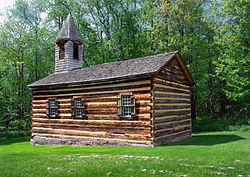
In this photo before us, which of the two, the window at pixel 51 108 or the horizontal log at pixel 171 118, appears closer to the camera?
the horizontal log at pixel 171 118

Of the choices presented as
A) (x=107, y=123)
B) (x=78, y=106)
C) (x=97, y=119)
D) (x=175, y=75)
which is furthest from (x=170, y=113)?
(x=78, y=106)

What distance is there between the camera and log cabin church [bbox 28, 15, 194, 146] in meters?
13.7

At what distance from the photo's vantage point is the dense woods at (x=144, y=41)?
24922 millimetres

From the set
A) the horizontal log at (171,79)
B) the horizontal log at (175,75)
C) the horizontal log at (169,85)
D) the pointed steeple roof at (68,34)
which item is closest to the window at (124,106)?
the horizontal log at (169,85)

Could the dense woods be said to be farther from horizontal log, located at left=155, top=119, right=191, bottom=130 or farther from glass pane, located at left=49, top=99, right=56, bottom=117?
glass pane, located at left=49, top=99, right=56, bottom=117

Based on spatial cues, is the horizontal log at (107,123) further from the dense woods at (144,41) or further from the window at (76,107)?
the dense woods at (144,41)

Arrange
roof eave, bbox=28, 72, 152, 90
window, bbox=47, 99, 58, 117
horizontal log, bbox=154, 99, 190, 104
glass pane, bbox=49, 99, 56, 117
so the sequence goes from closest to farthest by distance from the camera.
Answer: roof eave, bbox=28, 72, 152, 90
horizontal log, bbox=154, 99, 190, 104
window, bbox=47, 99, 58, 117
glass pane, bbox=49, 99, 56, 117

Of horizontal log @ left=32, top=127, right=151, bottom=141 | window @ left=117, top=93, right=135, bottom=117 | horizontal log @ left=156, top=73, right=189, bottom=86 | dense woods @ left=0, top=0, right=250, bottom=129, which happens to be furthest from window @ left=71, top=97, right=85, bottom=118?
dense woods @ left=0, top=0, right=250, bottom=129

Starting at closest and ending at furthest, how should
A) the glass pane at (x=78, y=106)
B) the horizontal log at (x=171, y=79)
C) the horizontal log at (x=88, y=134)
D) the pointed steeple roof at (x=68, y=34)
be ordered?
the horizontal log at (x=88, y=134), the horizontal log at (x=171, y=79), the glass pane at (x=78, y=106), the pointed steeple roof at (x=68, y=34)

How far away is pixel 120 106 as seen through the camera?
Result: 572 inches

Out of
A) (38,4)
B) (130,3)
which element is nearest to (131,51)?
(130,3)

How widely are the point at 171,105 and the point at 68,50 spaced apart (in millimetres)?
12694

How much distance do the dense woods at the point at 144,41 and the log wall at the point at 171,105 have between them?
8982 mm

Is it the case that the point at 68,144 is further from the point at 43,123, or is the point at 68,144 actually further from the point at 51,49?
the point at 51,49
